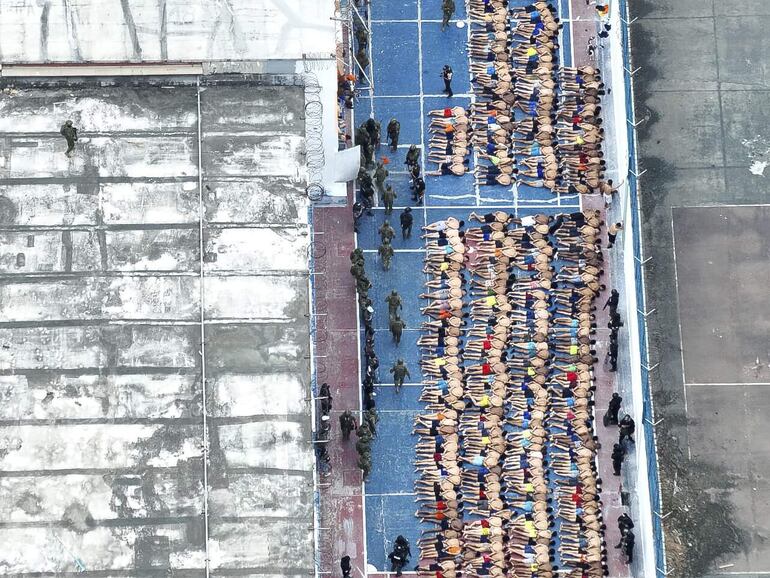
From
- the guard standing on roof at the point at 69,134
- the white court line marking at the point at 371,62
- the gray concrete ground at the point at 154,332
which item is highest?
the white court line marking at the point at 371,62

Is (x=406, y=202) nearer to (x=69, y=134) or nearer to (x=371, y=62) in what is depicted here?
(x=371, y=62)

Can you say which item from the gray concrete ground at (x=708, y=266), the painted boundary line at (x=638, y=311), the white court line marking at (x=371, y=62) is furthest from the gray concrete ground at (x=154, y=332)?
the gray concrete ground at (x=708, y=266)

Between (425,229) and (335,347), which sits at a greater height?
(425,229)

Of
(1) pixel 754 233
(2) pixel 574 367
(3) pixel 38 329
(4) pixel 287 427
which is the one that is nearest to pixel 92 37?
(3) pixel 38 329

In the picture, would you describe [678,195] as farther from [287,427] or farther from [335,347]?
[287,427]

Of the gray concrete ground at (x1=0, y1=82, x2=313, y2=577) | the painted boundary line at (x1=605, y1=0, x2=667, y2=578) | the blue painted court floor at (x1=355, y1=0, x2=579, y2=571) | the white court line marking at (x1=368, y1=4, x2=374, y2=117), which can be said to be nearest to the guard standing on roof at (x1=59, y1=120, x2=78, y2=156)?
the gray concrete ground at (x1=0, y1=82, x2=313, y2=577)

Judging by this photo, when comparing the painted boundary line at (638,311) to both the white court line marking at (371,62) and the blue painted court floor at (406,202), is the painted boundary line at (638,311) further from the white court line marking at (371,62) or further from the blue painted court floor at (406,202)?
the white court line marking at (371,62)
